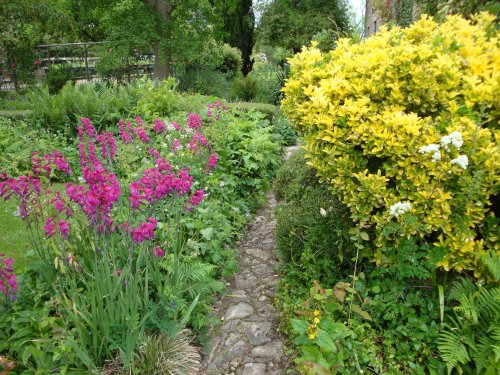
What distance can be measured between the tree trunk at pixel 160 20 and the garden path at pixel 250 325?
433 inches

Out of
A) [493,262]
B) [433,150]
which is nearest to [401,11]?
[433,150]

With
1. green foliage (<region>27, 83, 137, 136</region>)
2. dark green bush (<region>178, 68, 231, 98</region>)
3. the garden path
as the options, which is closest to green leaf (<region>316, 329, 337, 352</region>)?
the garden path

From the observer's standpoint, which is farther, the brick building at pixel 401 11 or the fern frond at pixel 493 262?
the brick building at pixel 401 11

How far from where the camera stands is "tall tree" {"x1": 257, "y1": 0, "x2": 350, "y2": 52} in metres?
21.7

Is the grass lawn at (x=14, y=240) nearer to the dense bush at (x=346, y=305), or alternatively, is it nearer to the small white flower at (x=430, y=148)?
the dense bush at (x=346, y=305)

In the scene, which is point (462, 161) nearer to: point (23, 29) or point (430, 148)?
point (430, 148)

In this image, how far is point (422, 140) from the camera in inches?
101

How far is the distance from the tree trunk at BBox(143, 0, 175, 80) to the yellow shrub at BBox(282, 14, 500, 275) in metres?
11.8

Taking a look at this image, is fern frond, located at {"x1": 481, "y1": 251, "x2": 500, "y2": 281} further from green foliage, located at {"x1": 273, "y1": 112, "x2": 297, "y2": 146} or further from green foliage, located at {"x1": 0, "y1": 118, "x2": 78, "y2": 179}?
green foliage, located at {"x1": 273, "y1": 112, "x2": 297, "y2": 146}

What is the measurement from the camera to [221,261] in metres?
3.68

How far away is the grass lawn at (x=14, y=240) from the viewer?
3518mm

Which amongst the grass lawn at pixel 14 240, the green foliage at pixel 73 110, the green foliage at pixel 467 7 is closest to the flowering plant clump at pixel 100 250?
the grass lawn at pixel 14 240

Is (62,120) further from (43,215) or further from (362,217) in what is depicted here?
(362,217)

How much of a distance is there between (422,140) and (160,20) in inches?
500
